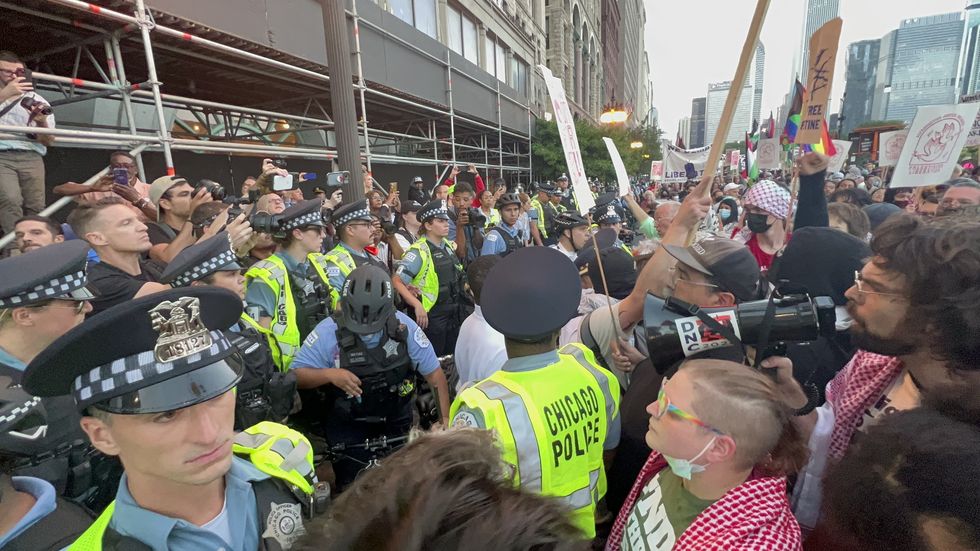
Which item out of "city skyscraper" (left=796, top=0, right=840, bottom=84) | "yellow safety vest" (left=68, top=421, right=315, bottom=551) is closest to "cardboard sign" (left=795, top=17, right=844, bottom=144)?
"city skyscraper" (left=796, top=0, right=840, bottom=84)

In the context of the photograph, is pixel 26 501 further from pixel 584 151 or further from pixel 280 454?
pixel 584 151

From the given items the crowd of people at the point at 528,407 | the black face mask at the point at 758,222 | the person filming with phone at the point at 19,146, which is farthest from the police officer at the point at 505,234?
the person filming with phone at the point at 19,146

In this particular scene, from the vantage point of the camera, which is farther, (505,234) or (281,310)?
(505,234)

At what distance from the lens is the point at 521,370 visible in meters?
1.71

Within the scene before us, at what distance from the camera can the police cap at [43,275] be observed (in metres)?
1.78

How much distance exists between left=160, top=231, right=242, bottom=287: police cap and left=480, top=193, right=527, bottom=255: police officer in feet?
12.3

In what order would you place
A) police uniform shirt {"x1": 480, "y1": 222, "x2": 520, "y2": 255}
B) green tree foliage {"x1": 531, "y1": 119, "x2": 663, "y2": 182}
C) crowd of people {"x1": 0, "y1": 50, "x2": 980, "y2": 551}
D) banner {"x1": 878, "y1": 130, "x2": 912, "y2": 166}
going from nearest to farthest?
crowd of people {"x1": 0, "y1": 50, "x2": 980, "y2": 551}, police uniform shirt {"x1": 480, "y1": 222, "x2": 520, "y2": 255}, banner {"x1": 878, "y1": 130, "x2": 912, "y2": 166}, green tree foliage {"x1": 531, "y1": 119, "x2": 663, "y2": 182}

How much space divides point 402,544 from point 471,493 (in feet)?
0.38

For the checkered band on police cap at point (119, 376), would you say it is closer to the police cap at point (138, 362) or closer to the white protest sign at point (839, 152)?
the police cap at point (138, 362)

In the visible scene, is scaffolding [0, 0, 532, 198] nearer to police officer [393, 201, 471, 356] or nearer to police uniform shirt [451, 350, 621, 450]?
police officer [393, 201, 471, 356]

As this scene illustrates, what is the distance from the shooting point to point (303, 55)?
7.47 m

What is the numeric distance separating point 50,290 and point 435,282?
3.30m

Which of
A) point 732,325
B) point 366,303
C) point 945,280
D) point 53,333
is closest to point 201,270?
point 53,333

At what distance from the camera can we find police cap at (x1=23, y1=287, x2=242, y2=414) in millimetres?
1055
